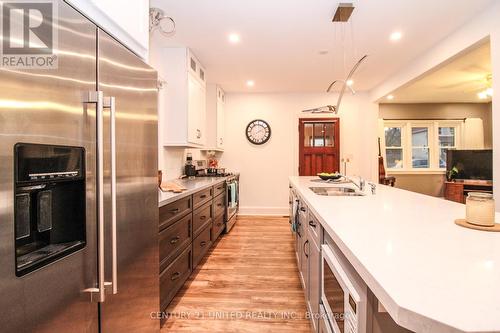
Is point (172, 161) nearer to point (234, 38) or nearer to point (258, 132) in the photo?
point (234, 38)

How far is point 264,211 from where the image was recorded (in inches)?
228

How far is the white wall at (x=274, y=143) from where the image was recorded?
573 cm

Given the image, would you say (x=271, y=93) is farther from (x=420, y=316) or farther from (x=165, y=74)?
(x=420, y=316)

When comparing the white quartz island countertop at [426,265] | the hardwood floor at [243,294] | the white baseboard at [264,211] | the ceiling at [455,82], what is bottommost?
the hardwood floor at [243,294]

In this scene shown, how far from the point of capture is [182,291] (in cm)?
241

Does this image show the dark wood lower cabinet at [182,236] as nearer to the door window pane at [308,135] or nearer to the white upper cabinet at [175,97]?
the white upper cabinet at [175,97]

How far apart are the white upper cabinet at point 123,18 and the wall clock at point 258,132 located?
14.1 ft

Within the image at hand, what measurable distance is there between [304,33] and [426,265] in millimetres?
3028

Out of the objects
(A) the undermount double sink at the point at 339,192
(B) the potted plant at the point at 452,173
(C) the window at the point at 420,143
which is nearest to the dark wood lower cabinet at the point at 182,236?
(A) the undermount double sink at the point at 339,192

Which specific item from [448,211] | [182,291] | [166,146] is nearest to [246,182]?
[166,146]

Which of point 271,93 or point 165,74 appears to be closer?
point 165,74

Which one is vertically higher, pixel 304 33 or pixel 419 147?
pixel 304 33

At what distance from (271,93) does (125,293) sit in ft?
17.0

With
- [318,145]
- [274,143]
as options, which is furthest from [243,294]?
[318,145]
